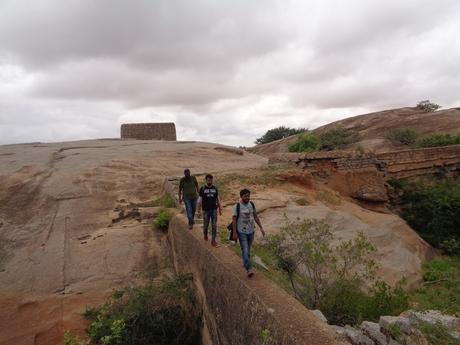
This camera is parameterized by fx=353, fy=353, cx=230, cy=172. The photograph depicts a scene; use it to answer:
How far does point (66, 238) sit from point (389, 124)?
73.5ft

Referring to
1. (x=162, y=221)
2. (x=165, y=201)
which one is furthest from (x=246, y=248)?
(x=165, y=201)

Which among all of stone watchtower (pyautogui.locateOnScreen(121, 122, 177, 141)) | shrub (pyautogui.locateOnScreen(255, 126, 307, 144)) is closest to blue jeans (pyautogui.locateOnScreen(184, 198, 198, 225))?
stone watchtower (pyautogui.locateOnScreen(121, 122, 177, 141))

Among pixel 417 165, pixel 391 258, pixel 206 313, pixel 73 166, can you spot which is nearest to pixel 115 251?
pixel 206 313

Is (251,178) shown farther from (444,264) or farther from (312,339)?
(312,339)

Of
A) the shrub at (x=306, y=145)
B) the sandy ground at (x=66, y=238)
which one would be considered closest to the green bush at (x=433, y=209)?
the sandy ground at (x=66, y=238)

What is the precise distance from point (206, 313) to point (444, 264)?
22.9 feet

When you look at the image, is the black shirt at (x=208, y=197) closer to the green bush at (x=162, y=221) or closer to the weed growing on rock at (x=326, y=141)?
the green bush at (x=162, y=221)

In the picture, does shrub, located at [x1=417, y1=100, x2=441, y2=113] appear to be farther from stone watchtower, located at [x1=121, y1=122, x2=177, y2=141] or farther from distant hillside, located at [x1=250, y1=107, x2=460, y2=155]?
stone watchtower, located at [x1=121, y1=122, x2=177, y2=141]

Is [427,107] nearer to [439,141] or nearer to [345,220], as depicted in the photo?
[439,141]

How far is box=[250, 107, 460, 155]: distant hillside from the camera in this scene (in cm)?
2091

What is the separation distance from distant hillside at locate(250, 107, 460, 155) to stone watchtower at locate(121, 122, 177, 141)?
26.8 feet

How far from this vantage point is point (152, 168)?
12.8 metres

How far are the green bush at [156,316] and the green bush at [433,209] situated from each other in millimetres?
8257

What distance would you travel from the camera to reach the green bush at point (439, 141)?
16294mm
